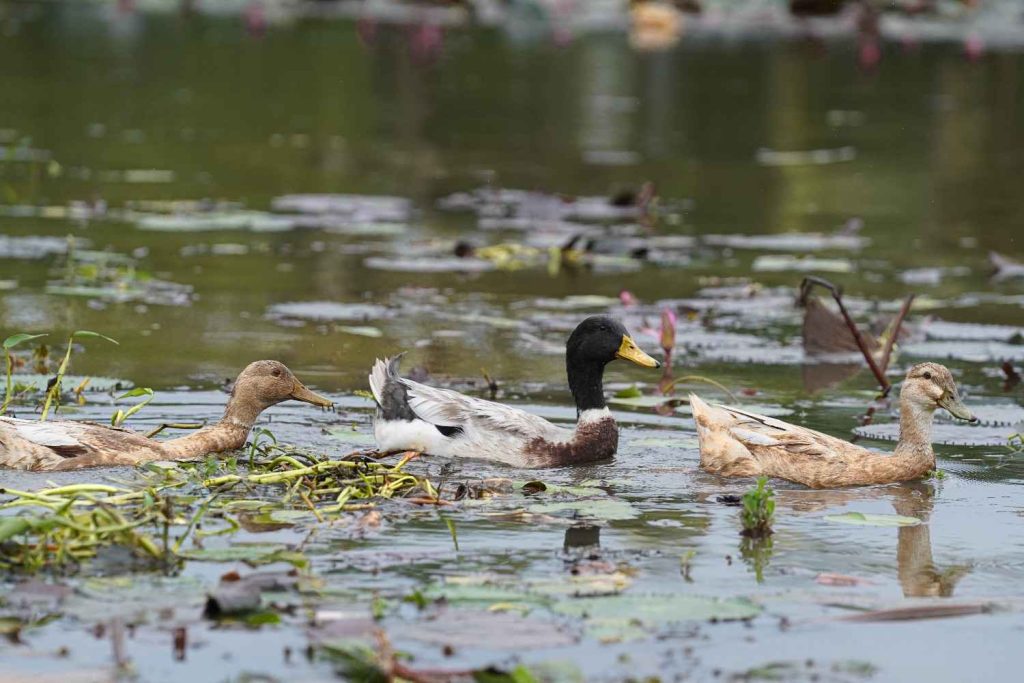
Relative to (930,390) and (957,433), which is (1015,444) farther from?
(930,390)

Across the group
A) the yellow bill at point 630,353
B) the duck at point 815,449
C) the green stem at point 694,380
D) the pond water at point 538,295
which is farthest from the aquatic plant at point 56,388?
the green stem at point 694,380

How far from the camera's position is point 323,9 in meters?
39.2

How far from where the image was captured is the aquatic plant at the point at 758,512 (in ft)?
23.3

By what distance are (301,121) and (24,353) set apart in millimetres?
13236

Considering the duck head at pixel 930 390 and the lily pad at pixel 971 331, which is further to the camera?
the lily pad at pixel 971 331

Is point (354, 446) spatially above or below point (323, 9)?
below

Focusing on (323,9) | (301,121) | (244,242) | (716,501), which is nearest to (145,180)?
(244,242)

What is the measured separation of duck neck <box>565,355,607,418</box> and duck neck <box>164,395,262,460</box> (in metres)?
1.53

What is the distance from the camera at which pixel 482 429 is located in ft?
29.3

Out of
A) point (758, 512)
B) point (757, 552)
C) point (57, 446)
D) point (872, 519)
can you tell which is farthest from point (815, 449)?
point (57, 446)

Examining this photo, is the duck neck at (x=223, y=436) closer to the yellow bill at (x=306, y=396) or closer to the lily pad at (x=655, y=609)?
the yellow bill at (x=306, y=396)

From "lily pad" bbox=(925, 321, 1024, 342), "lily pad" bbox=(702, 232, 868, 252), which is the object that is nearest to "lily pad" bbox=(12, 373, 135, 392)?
"lily pad" bbox=(925, 321, 1024, 342)

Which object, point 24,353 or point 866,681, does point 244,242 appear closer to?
point 24,353

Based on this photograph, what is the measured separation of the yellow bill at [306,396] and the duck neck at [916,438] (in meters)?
2.66
